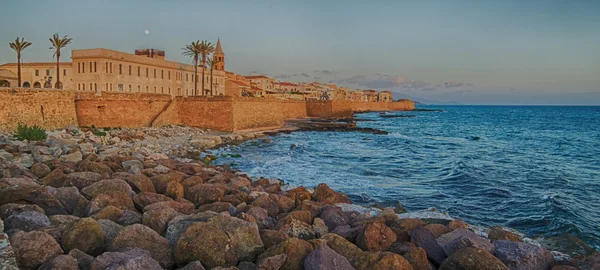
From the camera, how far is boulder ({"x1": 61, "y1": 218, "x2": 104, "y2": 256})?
14.5 ft

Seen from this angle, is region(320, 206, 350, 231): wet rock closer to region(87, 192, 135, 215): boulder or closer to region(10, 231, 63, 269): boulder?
region(87, 192, 135, 215): boulder

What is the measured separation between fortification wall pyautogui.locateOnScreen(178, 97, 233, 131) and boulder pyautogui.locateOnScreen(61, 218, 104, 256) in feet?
80.0

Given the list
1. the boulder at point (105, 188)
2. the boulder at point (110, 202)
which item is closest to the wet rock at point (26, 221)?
the boulder at point (110, 202)

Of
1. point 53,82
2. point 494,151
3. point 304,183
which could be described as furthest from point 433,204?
point 53,82

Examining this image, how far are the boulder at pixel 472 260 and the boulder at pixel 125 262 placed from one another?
314cm

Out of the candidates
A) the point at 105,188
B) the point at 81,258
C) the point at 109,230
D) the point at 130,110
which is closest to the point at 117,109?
the point at 130,110

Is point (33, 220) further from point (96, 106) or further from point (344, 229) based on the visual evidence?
point (96, 106)

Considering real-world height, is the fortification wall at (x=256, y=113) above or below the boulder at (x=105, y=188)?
above

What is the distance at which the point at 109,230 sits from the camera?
194 inches

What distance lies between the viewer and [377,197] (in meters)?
11.5

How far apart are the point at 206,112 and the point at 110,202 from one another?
2359 centimetres

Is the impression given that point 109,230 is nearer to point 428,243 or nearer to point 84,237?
point 84,237

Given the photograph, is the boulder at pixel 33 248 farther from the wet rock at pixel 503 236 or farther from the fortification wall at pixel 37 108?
the fortification wall at pixel 37 108

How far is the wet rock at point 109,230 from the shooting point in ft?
15.5
